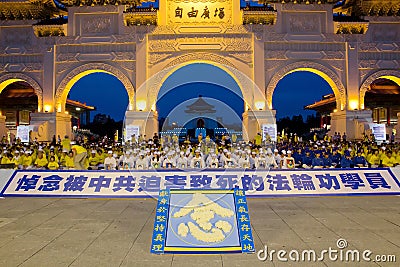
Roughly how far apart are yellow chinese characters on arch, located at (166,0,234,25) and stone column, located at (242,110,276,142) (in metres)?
5.85

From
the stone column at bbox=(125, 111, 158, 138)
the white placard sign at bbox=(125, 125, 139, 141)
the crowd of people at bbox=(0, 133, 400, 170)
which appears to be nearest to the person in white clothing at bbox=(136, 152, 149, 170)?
the crowd of people at bbox=(0, 133, 400, 170)

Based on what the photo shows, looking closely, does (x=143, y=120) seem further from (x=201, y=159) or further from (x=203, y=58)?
(x=201, y=159)

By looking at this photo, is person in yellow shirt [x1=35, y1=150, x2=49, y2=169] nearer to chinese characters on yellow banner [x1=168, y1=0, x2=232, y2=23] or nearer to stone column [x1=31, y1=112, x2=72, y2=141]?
stone column [x1=31, y1=112, x2=72, y2=141]

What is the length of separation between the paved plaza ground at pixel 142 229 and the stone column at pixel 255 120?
12.1 meters

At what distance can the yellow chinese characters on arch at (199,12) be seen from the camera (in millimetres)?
21188

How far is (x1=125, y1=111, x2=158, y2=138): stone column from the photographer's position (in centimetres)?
2039

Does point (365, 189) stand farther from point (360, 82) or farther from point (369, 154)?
point (360, 82)

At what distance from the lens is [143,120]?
20.6 meters

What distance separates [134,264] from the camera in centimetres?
422

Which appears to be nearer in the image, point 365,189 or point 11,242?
point 11,242

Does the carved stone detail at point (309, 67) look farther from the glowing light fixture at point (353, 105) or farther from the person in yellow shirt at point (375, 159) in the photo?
the person in yellow shirt at point (375, 159)

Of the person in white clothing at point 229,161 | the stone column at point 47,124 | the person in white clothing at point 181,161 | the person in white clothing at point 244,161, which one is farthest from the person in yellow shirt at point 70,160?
the stone column at point 47,124

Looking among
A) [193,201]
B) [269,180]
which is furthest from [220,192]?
[269,180]

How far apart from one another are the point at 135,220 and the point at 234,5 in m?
17.9
